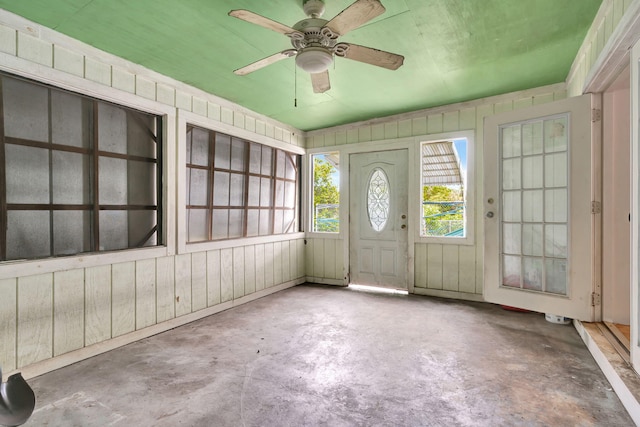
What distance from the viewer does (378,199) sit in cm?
465

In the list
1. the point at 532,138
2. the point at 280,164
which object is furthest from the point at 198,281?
the point at 532,138

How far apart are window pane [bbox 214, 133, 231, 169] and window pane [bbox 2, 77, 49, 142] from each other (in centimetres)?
156

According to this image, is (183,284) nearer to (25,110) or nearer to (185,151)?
(185,151)

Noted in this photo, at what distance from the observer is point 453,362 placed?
235 cm

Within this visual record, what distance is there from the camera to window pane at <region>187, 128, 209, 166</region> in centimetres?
338

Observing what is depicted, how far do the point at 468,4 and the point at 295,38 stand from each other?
3.78 ft

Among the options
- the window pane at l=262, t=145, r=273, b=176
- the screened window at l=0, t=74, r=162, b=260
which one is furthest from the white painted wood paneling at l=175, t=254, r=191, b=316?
the window pane at l=262, t=145, r=273, b=176

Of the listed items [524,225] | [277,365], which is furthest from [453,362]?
[524,225]

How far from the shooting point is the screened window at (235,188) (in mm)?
3434

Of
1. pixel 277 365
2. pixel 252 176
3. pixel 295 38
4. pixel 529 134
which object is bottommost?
pixel 277 365

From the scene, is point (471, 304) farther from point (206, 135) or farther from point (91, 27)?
point (91, 27)

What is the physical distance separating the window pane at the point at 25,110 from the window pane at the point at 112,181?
1.40 feet

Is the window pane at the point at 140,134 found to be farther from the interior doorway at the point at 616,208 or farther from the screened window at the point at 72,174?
the interior doorway at the point at 616,208

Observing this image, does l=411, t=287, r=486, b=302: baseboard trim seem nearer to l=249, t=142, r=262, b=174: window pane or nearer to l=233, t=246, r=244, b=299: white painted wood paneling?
l=233, t=246, r=244, b=299: white painted wood paneling
